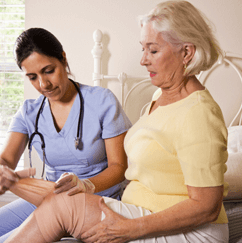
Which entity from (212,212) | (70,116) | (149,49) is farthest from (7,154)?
(212,212)

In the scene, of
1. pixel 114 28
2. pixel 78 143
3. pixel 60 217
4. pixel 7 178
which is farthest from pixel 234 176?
pixel 114 28

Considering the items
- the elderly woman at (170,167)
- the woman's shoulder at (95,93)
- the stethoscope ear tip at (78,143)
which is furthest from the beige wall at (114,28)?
the elderly woman at (170,167)

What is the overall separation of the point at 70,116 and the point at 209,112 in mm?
649

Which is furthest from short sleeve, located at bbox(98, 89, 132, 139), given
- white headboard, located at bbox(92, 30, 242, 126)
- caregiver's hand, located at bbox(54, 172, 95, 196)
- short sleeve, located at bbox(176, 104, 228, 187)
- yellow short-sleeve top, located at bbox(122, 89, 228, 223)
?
white headboard, located at bbox(92, 30, 242, 126)

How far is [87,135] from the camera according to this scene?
1.15 m

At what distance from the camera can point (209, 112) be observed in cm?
72

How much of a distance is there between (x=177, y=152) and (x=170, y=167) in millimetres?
69

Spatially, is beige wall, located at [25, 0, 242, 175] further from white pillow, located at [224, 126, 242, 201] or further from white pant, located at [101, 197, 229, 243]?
white pant, located at [101, 197, 229, 243]

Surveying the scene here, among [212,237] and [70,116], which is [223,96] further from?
[212,237]

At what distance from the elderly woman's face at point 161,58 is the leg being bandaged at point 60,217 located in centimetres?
45

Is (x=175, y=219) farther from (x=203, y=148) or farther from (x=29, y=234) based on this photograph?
(x=29, y=234)

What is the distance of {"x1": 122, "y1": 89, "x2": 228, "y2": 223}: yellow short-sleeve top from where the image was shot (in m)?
0.69

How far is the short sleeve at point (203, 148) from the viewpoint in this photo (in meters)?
0.68

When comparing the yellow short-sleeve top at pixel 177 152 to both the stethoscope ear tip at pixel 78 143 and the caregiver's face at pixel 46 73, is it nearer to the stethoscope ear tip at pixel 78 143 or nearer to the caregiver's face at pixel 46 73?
the stethoscope ear tip at pixel 78 143
